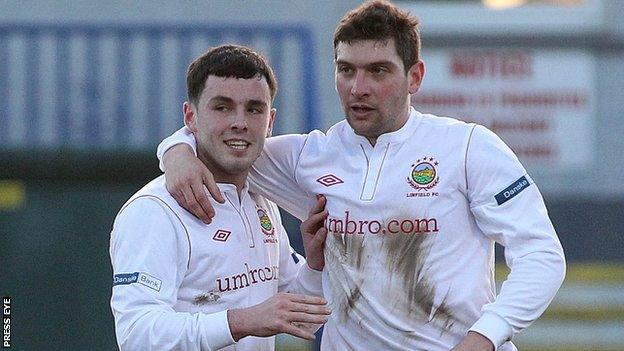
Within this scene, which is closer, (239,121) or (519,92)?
(239,121)

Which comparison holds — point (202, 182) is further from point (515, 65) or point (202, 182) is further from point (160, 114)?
point (515, 65)

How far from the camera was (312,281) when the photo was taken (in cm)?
416

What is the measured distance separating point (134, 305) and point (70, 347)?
4.11 m

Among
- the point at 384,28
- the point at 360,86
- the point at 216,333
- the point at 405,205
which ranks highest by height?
the point at 384,28

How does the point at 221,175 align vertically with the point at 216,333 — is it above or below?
above

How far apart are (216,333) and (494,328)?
0.74m

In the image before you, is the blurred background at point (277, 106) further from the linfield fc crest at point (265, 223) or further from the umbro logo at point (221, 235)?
the umbro logo at point (221, 235)

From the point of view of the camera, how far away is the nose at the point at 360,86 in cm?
379

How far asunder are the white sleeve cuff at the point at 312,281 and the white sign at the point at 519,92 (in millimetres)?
4943

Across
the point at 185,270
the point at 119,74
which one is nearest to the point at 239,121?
the point at 185,270

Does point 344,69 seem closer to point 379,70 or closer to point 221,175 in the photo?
point 379,70

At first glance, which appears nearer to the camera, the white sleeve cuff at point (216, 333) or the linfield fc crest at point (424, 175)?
the white sleeve cuff at point (216, 333)

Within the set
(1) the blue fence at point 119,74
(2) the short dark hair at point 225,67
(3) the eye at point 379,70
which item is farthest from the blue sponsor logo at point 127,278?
(1) the blue fence at point 119,74

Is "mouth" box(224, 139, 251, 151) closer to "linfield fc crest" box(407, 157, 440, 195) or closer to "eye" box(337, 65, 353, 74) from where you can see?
"eye" box(337, 65, 353, 74)
